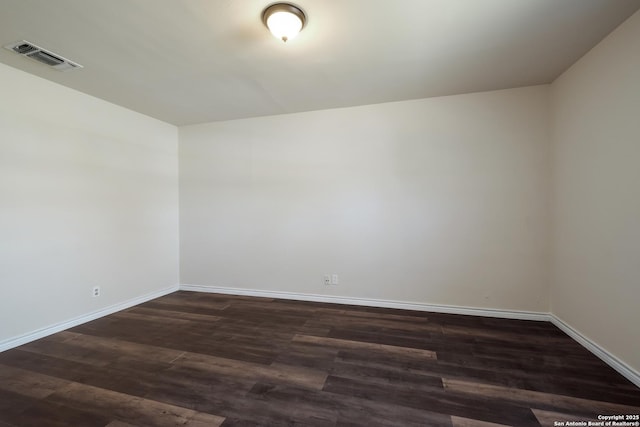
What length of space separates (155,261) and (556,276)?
4.93 m

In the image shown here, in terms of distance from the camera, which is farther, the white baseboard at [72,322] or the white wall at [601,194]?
the white baseboard at [72,322]

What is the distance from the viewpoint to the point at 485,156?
3080 millimetres

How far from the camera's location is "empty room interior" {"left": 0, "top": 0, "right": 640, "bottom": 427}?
181 centimetres

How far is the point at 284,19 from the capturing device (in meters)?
1.76

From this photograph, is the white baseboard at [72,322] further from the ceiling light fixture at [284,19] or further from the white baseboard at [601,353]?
the white baseboard at [601,353]

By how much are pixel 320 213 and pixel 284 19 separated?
2.27 m

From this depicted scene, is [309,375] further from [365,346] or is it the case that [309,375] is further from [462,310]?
[462,310]

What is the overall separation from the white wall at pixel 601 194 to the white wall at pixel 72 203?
4901 mm

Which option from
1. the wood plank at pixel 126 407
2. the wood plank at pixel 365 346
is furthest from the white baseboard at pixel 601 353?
the wood plank at pixel 126 407

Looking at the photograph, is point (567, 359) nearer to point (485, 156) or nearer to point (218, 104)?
point (485, 156)

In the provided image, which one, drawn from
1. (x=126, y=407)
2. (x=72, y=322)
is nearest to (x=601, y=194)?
(x=126, y=407)

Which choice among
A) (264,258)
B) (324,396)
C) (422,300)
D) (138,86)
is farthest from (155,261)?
(422,300)

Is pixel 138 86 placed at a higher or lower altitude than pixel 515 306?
higher

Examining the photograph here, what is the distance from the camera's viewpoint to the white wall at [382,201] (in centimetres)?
300
